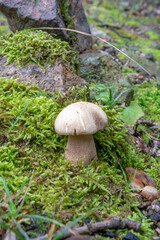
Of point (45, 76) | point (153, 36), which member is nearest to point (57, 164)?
point (45, 76)

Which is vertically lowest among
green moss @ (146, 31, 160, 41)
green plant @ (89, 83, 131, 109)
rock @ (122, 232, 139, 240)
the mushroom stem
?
rock @ (122, 232, 139, 240)

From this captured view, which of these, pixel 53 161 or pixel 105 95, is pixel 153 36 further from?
pixel 53 161

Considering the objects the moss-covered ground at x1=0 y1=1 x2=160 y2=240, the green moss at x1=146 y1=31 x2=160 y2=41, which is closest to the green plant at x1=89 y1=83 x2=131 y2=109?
the moss-covered ground at x1=0 y1=1 x2=160 y2=240

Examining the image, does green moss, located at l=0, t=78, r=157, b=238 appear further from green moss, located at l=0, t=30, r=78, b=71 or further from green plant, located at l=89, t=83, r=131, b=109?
green plant, located at l=89, t=83, r=131, b=109

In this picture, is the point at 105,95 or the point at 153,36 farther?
the point at 153,36

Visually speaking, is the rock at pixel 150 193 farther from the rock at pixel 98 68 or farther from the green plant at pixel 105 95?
the rock at pixel 98 68

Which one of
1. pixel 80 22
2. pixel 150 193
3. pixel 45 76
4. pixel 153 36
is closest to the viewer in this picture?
pixel 150 193

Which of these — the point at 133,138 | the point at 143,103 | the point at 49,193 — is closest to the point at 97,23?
the point at 143,103
